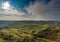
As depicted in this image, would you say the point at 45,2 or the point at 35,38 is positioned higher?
the point at 45,2

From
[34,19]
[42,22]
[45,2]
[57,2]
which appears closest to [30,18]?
[34,19]

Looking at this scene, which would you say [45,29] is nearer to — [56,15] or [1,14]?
[56,15]

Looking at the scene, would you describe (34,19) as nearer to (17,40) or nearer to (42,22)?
(42,22)

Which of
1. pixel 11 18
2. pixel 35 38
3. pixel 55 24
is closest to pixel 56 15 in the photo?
pixel 55 24

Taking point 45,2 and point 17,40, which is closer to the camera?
point 17,40

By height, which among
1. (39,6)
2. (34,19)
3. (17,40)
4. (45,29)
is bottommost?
(17,40)

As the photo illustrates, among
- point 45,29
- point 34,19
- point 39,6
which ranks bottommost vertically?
point 45,29
